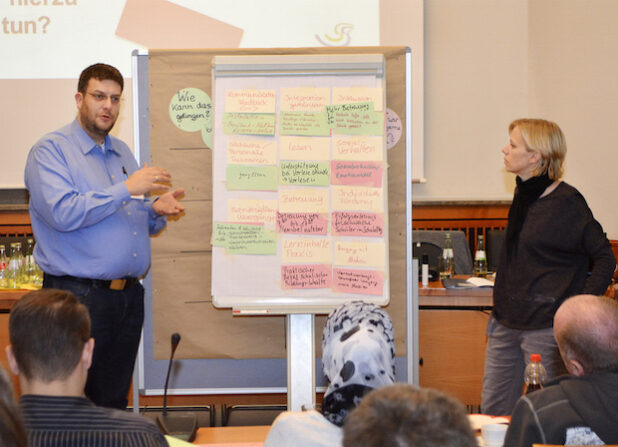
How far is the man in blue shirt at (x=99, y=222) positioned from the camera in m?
2.61

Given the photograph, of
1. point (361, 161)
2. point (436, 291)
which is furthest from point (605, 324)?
point (436, 291)

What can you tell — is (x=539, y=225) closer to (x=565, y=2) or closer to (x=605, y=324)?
(x=605, y=324)

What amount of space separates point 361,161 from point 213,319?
97 centimetres

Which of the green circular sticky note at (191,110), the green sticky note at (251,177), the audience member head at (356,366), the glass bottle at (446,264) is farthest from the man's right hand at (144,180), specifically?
the glass bottle at (446,264)

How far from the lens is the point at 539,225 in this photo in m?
2.90

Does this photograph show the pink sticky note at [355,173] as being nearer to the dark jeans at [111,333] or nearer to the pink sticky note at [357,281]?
the pink sticky note at [357,281]

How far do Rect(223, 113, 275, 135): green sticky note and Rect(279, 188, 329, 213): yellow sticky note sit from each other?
275 mm

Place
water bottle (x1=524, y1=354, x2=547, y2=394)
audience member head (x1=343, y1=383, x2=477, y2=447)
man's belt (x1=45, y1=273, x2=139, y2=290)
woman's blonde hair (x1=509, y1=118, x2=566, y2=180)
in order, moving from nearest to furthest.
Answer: audience member head (x1=343, y1=383, x2=477, y2=447) → water bottle (x1=524, y1=354, x2=547, y2=394) → man's belt (x1=45, y1=273, x2=139, y2=290) → woman's blonde hair (x1=509, y1=118, x2=566, y2=180)

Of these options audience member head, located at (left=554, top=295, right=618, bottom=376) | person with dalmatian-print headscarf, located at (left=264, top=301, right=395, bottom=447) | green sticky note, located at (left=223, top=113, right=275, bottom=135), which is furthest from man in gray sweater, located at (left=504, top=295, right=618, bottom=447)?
green sticky note, located at (left=223, top=113, right=275, bottom=135)

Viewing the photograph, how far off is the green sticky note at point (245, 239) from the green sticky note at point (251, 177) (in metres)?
0.16

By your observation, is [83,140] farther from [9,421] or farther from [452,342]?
[452,342]

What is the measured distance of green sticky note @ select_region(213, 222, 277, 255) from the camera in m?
2.80

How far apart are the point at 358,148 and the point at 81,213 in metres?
1.16

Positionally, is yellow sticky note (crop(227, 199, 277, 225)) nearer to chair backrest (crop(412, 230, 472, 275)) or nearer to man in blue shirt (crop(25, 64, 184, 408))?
man in blue shirt (crop(25, 64, 184, 408))
